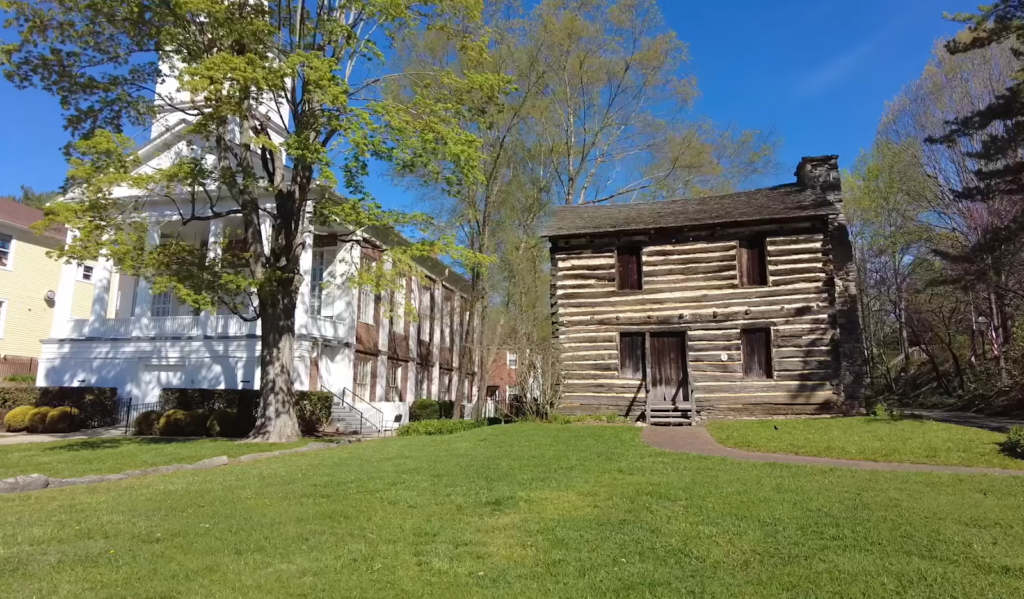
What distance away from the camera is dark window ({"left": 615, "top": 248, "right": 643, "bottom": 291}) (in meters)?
19.7

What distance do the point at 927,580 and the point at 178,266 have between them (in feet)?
48.1

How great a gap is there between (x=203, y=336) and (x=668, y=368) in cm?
1618

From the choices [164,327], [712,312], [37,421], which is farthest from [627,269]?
[37,421]

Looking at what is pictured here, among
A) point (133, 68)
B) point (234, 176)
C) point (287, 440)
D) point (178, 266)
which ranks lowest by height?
point (287, 440)

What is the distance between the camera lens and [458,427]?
65.0 feet

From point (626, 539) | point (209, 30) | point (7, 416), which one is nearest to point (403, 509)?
point (626, 539)

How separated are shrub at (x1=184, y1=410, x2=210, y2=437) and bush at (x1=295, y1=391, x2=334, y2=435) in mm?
2622

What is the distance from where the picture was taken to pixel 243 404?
2052cm

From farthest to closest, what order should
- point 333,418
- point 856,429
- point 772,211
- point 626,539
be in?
point 333,418
point 772,211
point 856,429
point 626,539

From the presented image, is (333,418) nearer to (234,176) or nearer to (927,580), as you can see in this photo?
(234,176)

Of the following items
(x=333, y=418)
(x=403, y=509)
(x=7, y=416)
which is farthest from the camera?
(x=333, y=418)

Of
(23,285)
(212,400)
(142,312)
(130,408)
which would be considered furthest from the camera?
(23,285)

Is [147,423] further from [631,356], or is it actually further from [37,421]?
[631,356]

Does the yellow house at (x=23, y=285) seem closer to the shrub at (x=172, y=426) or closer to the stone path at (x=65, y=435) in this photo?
the stone path at (x=65, y=435)
